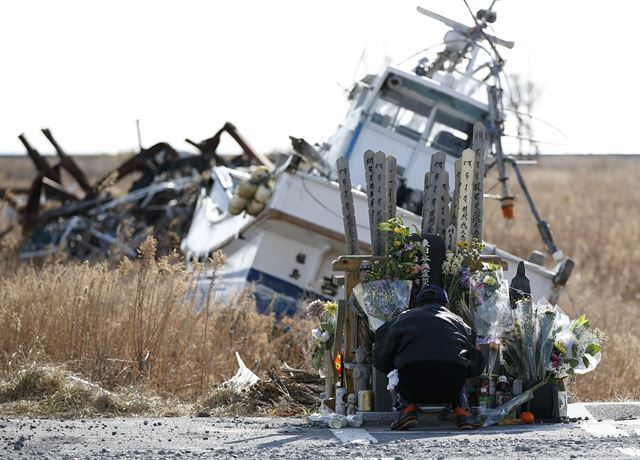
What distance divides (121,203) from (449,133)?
8782mm

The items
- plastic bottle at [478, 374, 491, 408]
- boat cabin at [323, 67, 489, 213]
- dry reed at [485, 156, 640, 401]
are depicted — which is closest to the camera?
plastic bottle at [478, 374, 491, 408]

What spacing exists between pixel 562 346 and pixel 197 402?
12.0ft

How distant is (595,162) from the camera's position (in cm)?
6444

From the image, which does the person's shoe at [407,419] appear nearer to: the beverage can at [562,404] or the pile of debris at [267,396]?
the beverage can at [562,404]

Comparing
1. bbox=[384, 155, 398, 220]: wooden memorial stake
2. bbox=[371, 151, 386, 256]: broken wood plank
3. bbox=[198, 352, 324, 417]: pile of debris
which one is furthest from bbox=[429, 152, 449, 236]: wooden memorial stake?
bbox=[198, 352, 324, 417]: pile of debris

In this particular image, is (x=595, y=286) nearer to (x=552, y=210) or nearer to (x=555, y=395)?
(x=552, y=210)

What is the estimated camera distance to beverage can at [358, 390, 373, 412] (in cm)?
1039

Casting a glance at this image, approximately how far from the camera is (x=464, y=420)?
→ 995 cm

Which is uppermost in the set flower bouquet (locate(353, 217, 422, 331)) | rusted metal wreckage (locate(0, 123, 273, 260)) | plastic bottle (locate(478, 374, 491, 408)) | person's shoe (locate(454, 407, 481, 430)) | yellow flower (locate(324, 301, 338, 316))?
rusted metal wreckage (locate(0, 123, 273, 260))

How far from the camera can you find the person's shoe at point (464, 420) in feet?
32.6

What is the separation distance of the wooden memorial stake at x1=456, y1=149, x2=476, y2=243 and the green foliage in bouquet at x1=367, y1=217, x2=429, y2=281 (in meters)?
0.54

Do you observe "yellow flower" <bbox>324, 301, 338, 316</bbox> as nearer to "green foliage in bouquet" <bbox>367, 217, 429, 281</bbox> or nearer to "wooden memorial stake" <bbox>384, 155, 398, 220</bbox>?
"green foliage in bouquet" <bbox>367, 217, 429, 281</bbox>

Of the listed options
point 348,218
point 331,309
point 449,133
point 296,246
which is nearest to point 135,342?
point 331,309

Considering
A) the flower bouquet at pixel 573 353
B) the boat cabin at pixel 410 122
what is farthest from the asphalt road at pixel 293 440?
the boat cabin at pixel 410 122
